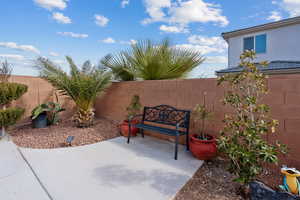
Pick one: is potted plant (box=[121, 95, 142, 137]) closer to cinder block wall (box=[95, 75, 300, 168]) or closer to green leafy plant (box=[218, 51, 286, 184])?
cinder block wall (box=[95, 75, 300, 168])

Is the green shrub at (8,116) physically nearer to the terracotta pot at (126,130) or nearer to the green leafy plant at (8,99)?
the green leafy plant at (8,99)

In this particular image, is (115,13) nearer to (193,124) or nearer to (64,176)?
(193,124)

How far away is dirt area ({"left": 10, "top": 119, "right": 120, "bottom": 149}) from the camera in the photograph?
3.35m

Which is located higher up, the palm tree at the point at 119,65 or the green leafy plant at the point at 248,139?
the palm tree at the point at 119,65

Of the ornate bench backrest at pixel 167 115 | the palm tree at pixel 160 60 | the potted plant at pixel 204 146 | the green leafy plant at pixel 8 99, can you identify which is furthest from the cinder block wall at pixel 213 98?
the green leafy plant at pixel 8 99

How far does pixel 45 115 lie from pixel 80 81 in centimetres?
168

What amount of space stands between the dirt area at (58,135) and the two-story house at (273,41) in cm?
725

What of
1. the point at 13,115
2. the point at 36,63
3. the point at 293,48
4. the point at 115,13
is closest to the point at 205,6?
the point at 115,13

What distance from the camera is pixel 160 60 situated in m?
4.37

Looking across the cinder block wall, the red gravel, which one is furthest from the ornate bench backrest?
the red gravel

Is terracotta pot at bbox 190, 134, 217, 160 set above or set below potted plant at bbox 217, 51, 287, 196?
below

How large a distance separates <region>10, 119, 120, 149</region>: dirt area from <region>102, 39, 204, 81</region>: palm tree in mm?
2112

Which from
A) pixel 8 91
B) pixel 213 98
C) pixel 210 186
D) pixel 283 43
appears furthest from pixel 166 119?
pixel 283 43

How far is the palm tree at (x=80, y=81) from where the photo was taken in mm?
4004
